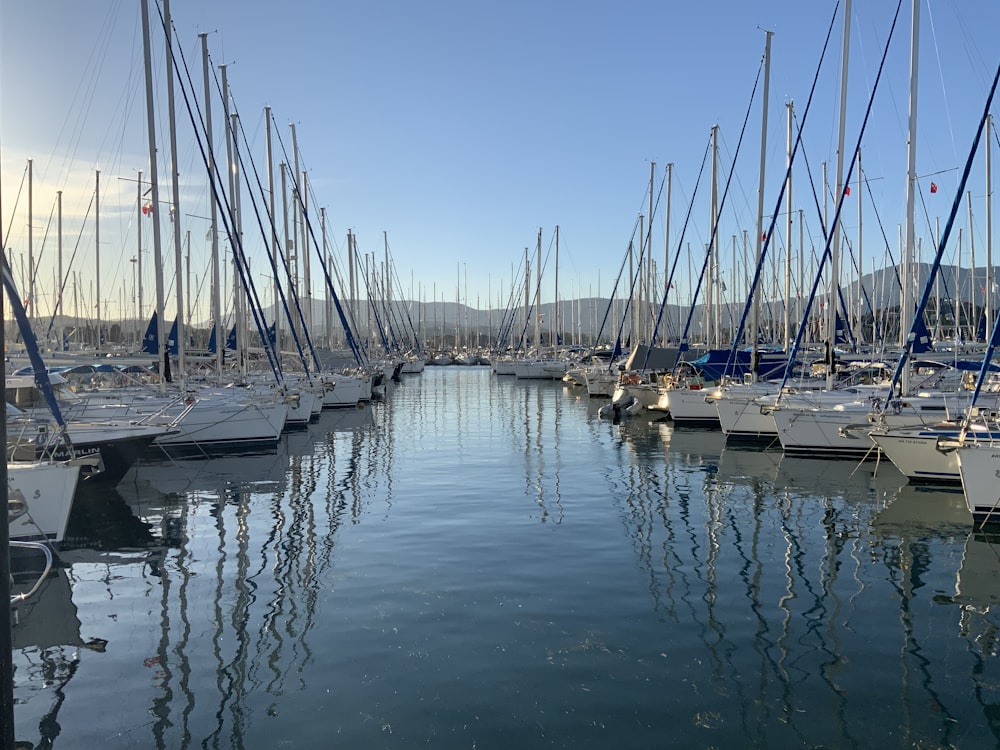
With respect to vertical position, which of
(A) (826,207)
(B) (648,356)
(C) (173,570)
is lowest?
(C) (173,570)

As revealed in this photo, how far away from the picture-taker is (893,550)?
12484mm

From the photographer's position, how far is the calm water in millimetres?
6891

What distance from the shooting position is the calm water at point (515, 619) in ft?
22.6

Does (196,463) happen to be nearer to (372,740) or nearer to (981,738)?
(372,740)

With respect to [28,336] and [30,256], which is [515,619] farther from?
[30,256]

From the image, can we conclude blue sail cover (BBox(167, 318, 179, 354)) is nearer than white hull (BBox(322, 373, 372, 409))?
Yes

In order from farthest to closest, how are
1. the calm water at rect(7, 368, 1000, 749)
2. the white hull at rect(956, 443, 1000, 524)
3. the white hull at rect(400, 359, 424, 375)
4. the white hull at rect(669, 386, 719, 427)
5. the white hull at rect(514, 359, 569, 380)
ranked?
the white hull at rect(400, 359, 424, 375) < the white hull at rect(514, 359, 569, 380) < the white hull at rect(669, 386, 719, 427) < the white hull at rect(956, 443, 1000, 524) < the calm water at rect(7, 368, 1000, 749)

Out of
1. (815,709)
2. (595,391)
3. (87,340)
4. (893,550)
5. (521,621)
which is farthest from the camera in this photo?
(87,340)

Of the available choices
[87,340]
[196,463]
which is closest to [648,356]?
[196,463]

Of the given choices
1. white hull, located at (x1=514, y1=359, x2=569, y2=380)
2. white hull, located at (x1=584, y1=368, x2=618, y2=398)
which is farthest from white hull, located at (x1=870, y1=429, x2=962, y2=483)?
white hull, located at (x1=514, y1=359, x2=569, y2=380)

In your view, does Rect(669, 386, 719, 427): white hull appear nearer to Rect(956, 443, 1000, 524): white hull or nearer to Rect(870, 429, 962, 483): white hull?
Rect(870, 429, 962, 483): white hull

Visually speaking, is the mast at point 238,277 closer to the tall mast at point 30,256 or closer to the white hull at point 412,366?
the tall mast at point 30,256

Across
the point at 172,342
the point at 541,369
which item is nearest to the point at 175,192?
the point at 172,342

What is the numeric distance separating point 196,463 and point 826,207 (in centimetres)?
2544
